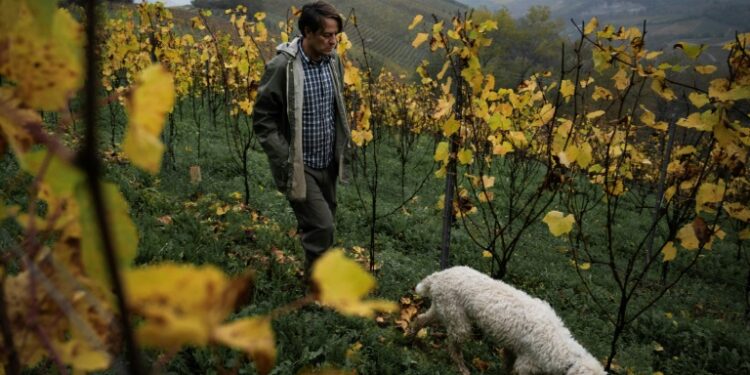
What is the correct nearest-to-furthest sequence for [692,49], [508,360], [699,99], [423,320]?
[692,49] < [699,99] < [508,360] < [423,320]

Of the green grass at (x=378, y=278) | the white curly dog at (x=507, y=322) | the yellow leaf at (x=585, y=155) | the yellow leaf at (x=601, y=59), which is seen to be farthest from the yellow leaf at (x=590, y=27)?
the green grass at (x=378, y=278)

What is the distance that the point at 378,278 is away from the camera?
4281mm

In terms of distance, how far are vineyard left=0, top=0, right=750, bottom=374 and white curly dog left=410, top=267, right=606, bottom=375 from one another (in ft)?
0.94

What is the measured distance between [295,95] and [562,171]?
6.58 ft

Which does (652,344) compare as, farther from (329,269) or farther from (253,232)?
(329,269)

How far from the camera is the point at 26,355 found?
0.48 meters

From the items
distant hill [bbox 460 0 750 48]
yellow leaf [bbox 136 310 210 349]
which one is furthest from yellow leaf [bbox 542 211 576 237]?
distant hill [bbox 460 0 750 48]

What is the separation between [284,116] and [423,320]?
1.89 metres

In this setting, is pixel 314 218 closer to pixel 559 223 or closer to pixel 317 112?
pixel 317 112

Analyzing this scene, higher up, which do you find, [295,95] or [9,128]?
[9,128]

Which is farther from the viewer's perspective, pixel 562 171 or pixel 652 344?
pixel 652 344

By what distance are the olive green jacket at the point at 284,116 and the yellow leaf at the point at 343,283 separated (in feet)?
8.76

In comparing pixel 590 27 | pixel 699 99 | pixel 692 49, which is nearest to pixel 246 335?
pixel 692 49

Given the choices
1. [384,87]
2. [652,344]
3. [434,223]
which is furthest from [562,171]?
[384,87]
